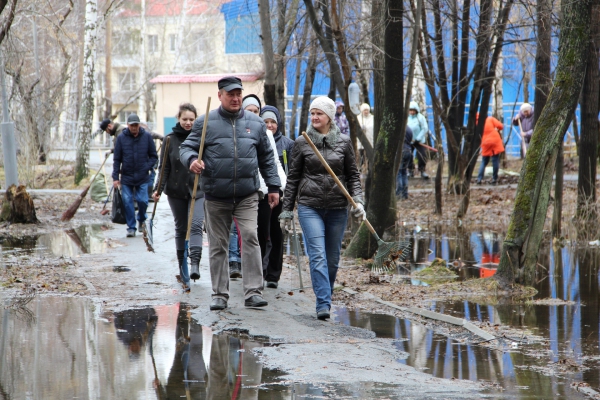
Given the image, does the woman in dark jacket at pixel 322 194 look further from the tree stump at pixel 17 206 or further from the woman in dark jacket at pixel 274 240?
the tree stump at pixel 17 206

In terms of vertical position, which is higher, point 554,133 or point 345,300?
point 554,133

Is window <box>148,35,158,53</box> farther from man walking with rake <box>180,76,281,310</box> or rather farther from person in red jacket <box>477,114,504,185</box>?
man walking with rake <box>180,76,281,310</box>

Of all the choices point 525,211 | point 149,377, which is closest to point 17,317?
point 149,377

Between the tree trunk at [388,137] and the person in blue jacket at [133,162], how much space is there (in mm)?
3476

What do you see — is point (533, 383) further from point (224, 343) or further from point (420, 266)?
point (420, 266)

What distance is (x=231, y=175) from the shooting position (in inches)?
275

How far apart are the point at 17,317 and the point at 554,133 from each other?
5.65 m

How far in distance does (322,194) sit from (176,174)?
199 cm

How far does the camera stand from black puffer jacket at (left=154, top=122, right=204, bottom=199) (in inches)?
328

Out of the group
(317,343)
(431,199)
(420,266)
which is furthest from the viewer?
(431,199)

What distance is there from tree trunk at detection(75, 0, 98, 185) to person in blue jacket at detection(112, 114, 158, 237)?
10.6 meters

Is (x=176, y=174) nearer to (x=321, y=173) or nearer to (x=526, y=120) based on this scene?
(x=321, y=173)

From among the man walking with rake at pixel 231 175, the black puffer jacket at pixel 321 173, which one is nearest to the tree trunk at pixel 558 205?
the black puffer jacket at pixel 321 173

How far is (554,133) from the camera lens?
869 centimetres
